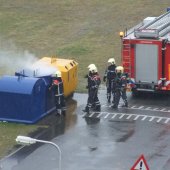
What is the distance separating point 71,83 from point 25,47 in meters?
8.21

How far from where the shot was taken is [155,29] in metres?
24.1

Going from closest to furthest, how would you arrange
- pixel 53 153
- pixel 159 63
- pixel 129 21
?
pixel 53 153 < pixel 159 63 < pixel 129 21

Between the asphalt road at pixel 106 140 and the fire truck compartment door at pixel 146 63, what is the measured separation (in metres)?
0.76

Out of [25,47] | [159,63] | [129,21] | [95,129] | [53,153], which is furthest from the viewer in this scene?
[129,21]

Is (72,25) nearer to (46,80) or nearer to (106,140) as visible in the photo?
(46,80)

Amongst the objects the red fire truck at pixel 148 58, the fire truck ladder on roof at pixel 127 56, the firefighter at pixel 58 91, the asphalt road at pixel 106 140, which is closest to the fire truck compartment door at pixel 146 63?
the red fire truck at pixel 148 58

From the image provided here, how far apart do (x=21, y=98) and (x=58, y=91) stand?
130cm

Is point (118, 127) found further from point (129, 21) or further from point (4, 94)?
point (129, 21)

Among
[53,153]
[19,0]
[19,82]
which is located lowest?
[53,153]

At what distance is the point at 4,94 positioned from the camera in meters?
22.0

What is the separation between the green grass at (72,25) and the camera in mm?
31203

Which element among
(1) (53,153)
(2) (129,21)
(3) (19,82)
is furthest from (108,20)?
(1) (53,153)

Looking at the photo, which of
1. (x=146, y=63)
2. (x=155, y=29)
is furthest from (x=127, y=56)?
(x=155, y=29)

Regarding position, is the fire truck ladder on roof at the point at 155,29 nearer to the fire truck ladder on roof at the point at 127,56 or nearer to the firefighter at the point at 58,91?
the fire truck ladder on roof at the point at 127,56
